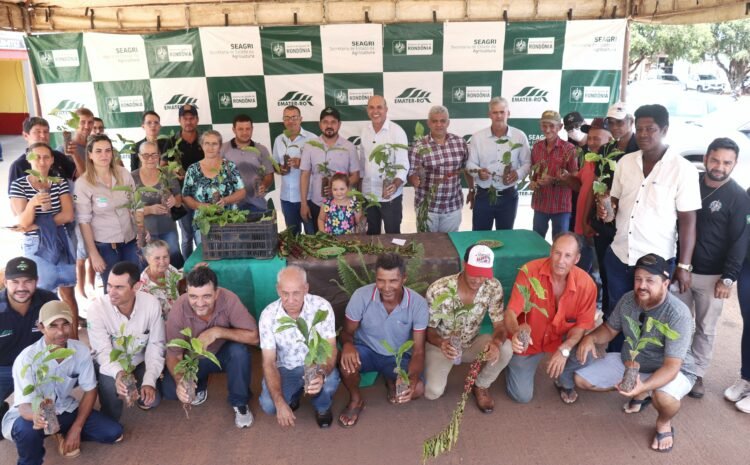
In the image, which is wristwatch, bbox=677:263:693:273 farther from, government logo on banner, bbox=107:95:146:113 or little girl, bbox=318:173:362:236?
government logo on banner, bbox=107:95:146:113

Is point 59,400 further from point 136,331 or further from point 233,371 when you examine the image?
point 233,371

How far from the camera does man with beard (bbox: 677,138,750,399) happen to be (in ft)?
10.2

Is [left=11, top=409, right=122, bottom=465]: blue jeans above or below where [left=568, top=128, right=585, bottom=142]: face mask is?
below

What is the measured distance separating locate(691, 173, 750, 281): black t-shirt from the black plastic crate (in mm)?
2734

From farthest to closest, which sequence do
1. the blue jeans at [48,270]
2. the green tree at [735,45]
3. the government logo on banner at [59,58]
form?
1. the green tree at [735,45]
2. the government logo on banner at [59,58]
3. the blue jeans at [48,270]

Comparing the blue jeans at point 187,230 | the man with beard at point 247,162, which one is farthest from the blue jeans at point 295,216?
the blue jeans at point 187,230

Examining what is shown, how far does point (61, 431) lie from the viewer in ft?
9.59

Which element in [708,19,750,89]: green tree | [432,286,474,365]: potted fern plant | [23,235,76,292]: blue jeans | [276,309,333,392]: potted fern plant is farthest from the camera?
[708,19,750,89]: green tree

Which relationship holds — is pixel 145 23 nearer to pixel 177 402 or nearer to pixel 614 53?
pixel 177 402

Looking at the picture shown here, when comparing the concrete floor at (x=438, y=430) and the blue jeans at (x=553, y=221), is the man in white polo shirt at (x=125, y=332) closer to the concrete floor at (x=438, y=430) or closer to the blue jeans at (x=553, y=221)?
the concrete floor at (x=438, y=430)

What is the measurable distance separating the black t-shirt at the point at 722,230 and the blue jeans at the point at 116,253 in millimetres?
3800

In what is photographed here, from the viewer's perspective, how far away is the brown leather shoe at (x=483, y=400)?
10.7 ft

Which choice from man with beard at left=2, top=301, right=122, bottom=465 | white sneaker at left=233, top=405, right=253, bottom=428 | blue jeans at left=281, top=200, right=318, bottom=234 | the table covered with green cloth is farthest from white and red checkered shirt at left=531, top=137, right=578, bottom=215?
man with beard at left=2, top=301, right=122, bottom=465

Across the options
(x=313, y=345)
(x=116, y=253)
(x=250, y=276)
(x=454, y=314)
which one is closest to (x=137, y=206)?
(x=116, y=253)
